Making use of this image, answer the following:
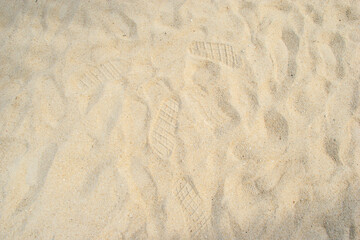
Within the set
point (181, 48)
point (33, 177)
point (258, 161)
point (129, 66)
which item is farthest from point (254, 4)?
point (33, 177)

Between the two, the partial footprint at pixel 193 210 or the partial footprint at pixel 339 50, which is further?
the partial footprint at pixel 339 50

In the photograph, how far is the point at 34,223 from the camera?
1747 millimetres

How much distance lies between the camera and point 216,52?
218 cm

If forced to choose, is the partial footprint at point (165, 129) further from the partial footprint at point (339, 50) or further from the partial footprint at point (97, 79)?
the partial footprint at point (339, 50)

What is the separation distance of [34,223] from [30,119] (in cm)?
64

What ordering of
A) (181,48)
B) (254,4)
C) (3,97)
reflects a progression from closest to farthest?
(3,97) → (181,48) → (254,4)

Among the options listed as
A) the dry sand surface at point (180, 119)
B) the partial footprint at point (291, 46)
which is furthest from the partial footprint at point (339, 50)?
the partial footprint at point (291, 46)

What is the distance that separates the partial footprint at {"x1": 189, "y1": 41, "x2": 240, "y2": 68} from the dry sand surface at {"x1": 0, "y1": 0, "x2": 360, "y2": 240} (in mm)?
10

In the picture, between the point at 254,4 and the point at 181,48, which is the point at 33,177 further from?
the point at 254,4

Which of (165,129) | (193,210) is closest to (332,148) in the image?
(193,210)

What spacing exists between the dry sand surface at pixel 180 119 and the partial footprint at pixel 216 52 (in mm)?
10

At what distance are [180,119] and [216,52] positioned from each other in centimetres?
57

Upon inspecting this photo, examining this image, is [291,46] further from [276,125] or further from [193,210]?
[193,210]

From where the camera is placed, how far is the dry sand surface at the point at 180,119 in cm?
177
